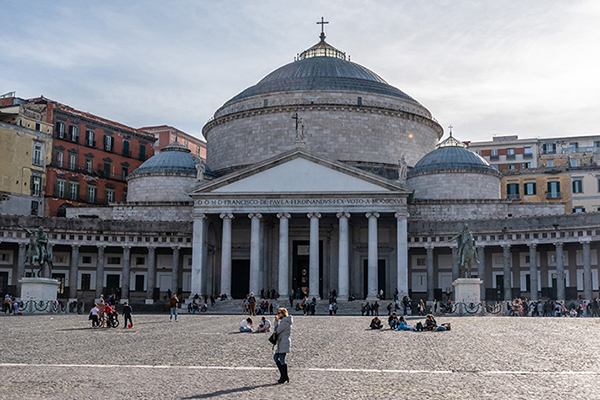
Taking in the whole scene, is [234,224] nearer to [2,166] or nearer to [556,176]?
[2,166]

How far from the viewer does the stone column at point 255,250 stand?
53125 mm

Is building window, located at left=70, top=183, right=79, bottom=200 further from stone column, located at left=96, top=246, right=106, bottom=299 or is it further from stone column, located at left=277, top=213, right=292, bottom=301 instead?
stone column, located at left=277, top=213, right=292, bottom=301

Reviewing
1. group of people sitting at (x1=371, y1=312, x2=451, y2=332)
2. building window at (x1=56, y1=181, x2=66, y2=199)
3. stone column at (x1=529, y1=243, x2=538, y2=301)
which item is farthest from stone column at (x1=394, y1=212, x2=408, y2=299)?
building window at (x1=56, y1=181, x2=66, y2=199)

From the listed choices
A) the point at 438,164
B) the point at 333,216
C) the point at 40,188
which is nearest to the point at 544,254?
the point at 438,164

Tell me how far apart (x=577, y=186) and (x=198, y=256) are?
39.2m

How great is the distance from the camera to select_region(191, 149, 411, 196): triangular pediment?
53406mm

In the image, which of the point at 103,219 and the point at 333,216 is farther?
the point at 103,219

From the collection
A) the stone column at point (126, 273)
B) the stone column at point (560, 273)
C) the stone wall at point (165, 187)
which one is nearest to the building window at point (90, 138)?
the stone wall at point (165, 187)

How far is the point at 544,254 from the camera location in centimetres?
5578

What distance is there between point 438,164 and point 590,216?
13.1m

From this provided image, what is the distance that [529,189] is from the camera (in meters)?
77.0

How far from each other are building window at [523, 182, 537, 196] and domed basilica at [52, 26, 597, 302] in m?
12.9

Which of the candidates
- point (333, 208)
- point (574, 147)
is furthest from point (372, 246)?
point (574, 147)

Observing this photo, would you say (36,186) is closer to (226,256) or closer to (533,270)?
(226,256)
